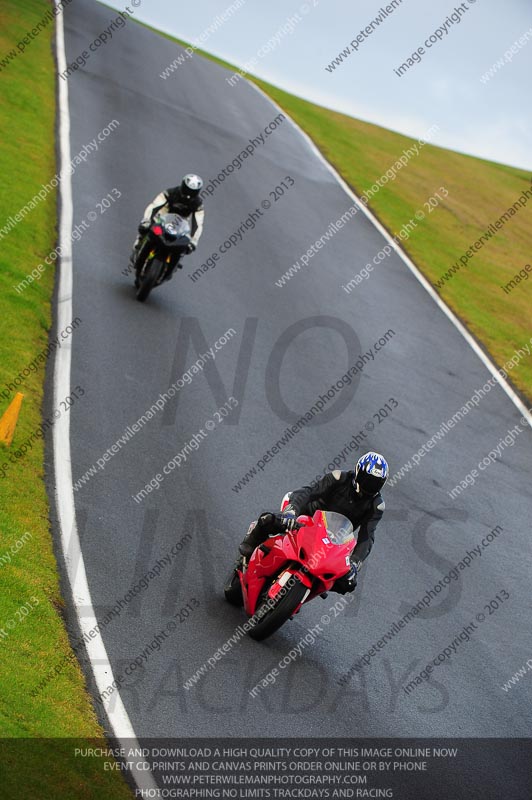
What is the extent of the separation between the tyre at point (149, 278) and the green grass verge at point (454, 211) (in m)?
5.01

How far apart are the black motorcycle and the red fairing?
28.1 feet

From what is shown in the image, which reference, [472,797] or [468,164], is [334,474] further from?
[468,164]

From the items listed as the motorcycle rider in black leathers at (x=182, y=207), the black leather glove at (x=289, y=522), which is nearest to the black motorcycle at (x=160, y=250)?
the motorcycle rider in black leathers at (x=182, y=207)

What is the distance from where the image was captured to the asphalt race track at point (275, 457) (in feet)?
33.0

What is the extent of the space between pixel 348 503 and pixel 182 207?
894 centimetres

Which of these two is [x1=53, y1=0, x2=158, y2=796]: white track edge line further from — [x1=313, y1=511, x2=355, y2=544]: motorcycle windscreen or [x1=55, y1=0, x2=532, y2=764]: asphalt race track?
[x1=313, y1=511, x2=355, y2=544]: motorcycle windscreen

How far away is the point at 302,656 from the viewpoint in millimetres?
10531

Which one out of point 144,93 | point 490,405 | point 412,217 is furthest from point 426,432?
point 144,93

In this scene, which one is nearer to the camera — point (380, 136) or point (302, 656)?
point (302, 656)

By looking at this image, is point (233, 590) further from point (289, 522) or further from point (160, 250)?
point (160, 250)

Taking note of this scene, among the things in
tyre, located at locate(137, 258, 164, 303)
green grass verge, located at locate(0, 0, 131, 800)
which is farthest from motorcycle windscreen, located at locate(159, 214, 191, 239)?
green grass verge, located at locate(0, 0, 131, 800)

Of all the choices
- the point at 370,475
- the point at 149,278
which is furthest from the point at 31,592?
the point at 149,278

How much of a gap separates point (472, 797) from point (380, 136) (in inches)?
1447

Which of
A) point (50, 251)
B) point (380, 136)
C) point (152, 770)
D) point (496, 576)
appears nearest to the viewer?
point (152, 770)
